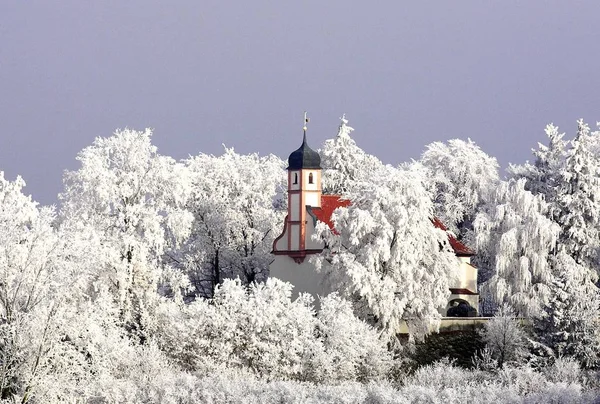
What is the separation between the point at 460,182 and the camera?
94188mm

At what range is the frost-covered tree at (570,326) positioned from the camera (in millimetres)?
68125

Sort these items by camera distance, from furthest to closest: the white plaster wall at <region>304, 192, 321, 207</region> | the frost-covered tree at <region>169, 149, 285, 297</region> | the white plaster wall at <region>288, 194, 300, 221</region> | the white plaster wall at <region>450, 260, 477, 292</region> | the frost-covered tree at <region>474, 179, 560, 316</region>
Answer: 1. the frost-covered tree at <region>169, 149, 285, 297</region>
2. the white plaster wall at <region>304, 192, 321, 207</region>
3. the white plaster wall at <region>288, 194, 300, 221</region>
4. the white plaster wall at <region>450, 260, 477, 292</region>
5. the frost-covered tree at <region>474, 179, 560, 316</region>

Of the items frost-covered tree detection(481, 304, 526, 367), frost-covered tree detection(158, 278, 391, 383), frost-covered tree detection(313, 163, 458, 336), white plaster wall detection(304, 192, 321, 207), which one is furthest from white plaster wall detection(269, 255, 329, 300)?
frost-covered tree detection(158, 278, 391, 383)

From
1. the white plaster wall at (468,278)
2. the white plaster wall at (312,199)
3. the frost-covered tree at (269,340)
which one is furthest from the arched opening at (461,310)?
the frost-covered tree at (269,340)

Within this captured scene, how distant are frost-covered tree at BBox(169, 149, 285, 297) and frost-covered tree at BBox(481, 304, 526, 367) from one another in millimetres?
17741

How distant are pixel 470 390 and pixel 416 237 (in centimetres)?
1427

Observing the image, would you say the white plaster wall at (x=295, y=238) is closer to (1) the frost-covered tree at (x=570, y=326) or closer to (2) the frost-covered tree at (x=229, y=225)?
(2) the frost-covered tree at (x=229, y=225)

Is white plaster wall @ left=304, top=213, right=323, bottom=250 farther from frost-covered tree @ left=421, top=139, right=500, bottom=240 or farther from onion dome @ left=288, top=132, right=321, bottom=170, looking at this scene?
frost-covered tree @ left=421, top=139, right=500, bottom=240

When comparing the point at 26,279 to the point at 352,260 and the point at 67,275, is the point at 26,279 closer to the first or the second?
the point at 67,275

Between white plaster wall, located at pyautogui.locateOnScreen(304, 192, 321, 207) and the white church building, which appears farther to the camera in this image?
white plaster wall, located at pyautogui.locateOnScreen(304, 192, 321, 207)

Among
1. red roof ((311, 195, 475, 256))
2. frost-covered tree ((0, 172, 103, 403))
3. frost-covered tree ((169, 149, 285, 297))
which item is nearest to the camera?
frost-covered tree ((0, 172, 103, 403))

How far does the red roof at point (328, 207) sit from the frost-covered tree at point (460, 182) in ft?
25.3

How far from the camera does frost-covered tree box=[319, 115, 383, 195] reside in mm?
99113

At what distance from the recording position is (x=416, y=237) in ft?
242
